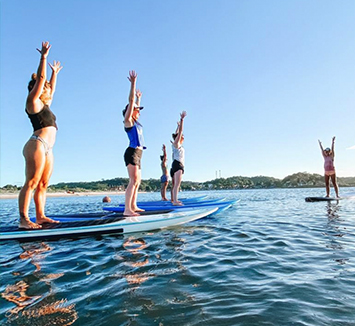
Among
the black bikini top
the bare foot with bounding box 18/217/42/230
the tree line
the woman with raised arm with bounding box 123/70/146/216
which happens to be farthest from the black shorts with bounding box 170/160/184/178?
the tree line

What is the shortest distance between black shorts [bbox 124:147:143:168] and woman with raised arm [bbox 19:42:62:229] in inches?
64.9

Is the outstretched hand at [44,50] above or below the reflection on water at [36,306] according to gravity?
above

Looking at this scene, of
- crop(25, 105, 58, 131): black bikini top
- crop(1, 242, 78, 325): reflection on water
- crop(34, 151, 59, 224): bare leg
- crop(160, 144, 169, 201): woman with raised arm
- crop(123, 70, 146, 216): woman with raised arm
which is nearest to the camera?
crop(1, 242, 78, 325): reflection on water

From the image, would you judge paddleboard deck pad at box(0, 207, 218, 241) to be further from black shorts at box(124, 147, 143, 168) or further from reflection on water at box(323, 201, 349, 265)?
reflection on water at box(323, 201, 349, 265)

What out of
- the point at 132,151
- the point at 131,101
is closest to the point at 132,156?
the point at 132,151

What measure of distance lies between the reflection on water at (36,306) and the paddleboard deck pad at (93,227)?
217 cm

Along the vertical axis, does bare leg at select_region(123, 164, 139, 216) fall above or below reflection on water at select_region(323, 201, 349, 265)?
above

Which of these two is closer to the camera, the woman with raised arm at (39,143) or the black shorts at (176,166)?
the woman with raised arm at (39,143)

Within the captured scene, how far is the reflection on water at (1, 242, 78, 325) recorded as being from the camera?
2.12 metres

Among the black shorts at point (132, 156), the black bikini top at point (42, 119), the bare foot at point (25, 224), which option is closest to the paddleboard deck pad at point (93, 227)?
the bare foot at point (25, 224)

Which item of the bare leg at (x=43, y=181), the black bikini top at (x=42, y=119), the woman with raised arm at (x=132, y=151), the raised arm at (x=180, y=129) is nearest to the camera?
the black bikini top at (x=42, y=119)

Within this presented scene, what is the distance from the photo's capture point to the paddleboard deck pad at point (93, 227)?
17.1ft

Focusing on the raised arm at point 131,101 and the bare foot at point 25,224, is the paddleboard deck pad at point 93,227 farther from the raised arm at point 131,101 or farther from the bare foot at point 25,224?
the raised arm at point 131,101

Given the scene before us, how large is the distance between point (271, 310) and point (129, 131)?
514cm
